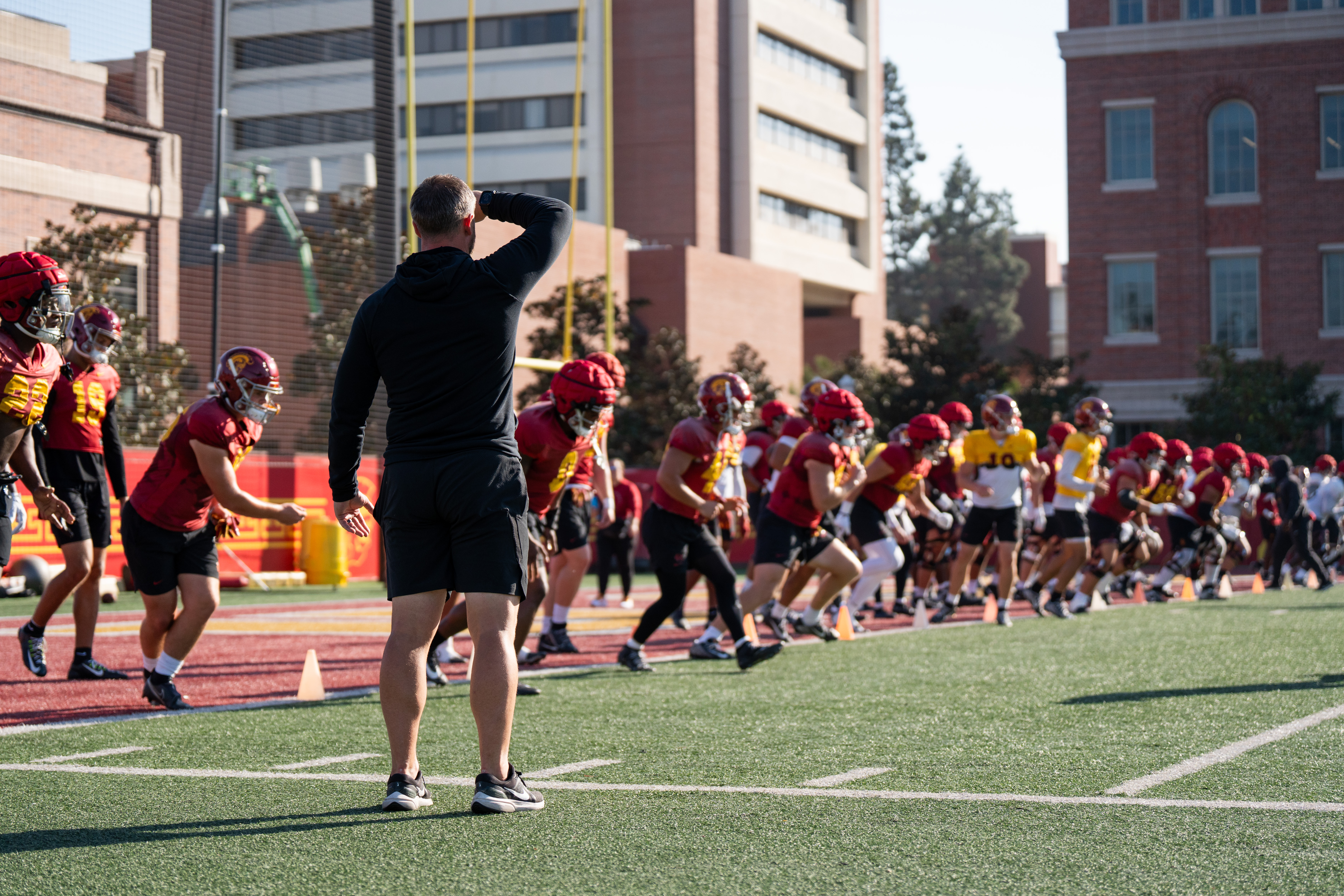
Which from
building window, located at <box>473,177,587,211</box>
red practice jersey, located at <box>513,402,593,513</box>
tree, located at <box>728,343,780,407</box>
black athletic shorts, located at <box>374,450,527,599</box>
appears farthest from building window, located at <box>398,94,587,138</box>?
black athletic shorts, located at <box>374,450,527,599</box>

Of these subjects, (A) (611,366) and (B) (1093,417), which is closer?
(A) (611,366)

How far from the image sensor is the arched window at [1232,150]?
40406 mm

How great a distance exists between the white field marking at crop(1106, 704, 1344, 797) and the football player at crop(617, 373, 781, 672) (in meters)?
3.28

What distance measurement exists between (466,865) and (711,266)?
47092 millimetres

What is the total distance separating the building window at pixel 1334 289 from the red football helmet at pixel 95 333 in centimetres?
3603

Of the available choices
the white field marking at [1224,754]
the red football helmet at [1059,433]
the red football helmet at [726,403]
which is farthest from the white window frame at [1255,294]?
the white field marking at [1224,754]

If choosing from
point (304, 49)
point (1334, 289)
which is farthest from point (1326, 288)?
point (304, 49)

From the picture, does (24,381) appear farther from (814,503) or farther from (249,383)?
(814,503)

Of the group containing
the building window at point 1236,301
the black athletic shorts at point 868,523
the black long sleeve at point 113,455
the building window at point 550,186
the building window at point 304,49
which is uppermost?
the building window at point 550,186

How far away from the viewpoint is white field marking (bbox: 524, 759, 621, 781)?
5879mm

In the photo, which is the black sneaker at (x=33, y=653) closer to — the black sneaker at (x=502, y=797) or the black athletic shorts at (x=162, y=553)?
the black athletic shorts at (x=162, y=553)

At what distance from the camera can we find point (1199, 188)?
133 ft

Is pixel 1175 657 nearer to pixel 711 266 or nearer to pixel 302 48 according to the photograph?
pixel 302 48

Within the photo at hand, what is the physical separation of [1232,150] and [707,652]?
34.2 m
